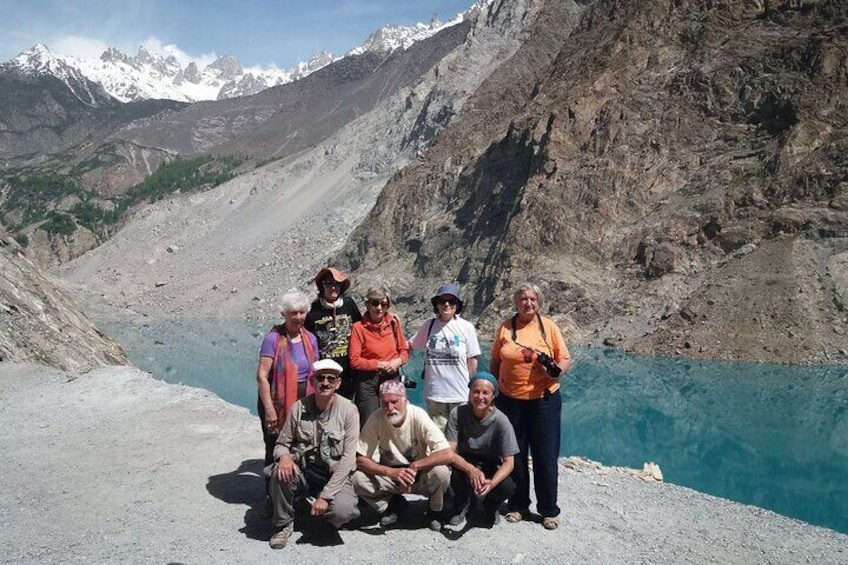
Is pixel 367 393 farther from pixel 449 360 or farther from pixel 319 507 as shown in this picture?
pixel 319 507

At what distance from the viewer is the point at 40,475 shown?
8.09 m

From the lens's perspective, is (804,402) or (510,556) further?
(804,402)

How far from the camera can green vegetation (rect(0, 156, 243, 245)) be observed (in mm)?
115000

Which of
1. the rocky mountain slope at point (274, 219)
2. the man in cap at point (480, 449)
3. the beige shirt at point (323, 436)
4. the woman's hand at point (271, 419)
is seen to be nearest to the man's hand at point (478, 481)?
the man in cap at point (480, 449)

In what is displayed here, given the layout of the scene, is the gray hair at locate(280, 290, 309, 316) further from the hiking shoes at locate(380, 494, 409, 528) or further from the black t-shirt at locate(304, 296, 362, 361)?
the hiking shoes at locate(380, 494, 409, 528)

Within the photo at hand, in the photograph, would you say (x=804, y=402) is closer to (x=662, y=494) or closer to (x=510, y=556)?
(x=662, y=494)

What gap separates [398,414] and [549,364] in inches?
56.8

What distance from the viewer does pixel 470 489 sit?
6.21m

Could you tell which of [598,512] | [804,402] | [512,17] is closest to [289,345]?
[598,512]

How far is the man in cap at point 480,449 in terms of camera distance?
19.7ft

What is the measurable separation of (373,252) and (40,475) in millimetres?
50032

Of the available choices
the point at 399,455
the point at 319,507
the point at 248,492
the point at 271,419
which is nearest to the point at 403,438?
the point at 399,455

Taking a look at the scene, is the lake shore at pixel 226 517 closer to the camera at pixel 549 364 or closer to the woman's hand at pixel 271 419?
the woman's hand at pixel 271 419

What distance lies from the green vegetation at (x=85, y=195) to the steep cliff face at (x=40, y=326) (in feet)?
328
